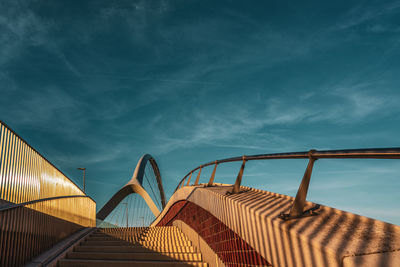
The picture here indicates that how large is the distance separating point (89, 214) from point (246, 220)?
1177cm

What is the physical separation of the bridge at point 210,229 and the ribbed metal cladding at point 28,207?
0.9 inches

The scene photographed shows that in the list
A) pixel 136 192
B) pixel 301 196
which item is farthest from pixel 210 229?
pixel 136 192

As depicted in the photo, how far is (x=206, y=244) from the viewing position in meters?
6.58

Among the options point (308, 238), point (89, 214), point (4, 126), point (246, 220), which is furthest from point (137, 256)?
point (89, 214)

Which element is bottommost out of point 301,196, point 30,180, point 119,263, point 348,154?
point 119,263

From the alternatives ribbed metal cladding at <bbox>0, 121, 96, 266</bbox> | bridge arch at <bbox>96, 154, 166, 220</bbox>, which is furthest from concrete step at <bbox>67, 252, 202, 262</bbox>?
bridge arch at <bbox>96, 154, 166, 220</bbox>

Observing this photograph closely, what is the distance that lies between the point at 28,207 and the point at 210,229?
13.8 feet

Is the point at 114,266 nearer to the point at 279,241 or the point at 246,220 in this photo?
the point at 246,220

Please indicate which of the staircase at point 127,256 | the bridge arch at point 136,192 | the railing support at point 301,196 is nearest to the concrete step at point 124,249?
the staircase at point 127,256

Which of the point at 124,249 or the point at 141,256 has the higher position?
the point at 124,249

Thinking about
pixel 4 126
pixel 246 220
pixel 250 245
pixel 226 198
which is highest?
pixel 4 126

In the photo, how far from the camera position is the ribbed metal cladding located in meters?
5.50

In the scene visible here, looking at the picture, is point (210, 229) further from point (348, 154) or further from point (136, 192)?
point (136, 192)

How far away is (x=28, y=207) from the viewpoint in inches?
254
